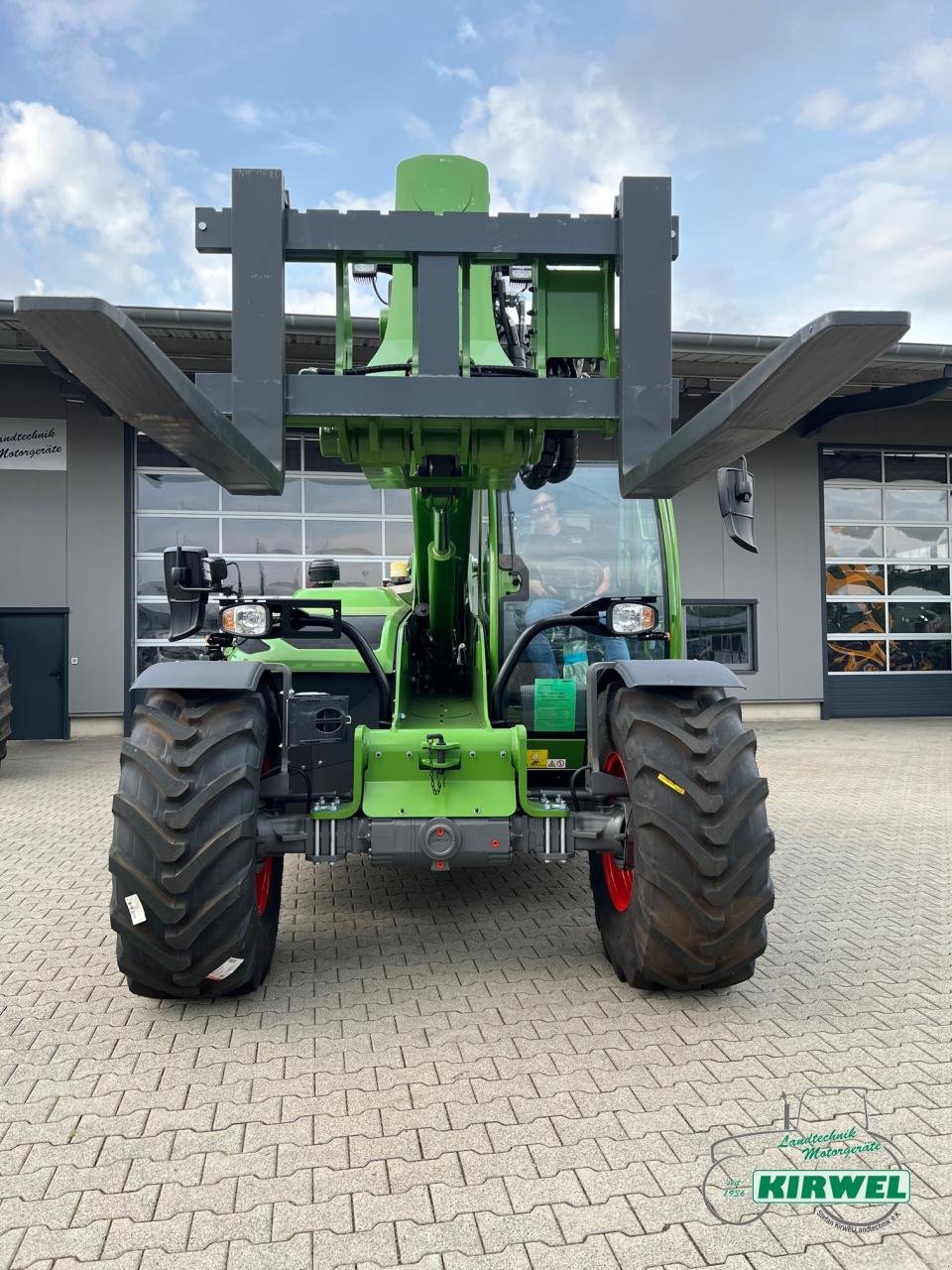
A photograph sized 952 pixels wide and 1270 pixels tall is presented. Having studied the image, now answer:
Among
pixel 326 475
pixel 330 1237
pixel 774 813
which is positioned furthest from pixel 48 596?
pixel 330 1237

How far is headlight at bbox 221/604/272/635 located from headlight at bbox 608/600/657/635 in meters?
1.54

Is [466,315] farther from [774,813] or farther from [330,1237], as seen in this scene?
[774,813]

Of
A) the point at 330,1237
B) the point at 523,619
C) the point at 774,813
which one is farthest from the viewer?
the point at 774,813

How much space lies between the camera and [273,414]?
120 inches

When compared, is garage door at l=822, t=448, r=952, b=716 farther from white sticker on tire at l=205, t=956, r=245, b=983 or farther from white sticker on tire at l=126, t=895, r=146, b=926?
white sticker on tire at l=126, t=895, r=146, b=926

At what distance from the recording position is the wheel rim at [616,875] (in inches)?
152

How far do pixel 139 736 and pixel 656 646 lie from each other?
273 centimetres

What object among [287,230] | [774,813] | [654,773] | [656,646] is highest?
[287,230]

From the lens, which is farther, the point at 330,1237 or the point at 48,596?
the point at 48,596

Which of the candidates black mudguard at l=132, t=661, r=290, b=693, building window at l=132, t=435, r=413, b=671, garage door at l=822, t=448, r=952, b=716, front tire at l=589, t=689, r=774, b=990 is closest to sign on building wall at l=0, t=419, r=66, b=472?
building window at l=132, t=435, r=413, b=671

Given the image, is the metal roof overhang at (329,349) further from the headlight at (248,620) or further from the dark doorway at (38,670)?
the headlight at (248,620)

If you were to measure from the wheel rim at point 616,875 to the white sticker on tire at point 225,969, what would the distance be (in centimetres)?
153

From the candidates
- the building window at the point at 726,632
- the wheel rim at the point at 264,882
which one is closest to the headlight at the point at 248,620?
the wheel rim at the point at 264,882

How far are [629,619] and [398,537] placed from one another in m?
10.3
